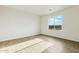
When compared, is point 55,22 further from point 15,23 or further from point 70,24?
point 15,23

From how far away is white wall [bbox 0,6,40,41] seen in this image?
4.80 metres

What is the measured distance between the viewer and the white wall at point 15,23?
15.7 feet

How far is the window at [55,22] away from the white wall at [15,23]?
1.44m

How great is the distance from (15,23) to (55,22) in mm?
3279

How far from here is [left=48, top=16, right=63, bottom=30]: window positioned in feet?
20.1

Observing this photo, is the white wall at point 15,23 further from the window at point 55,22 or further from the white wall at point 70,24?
the white wall at point 70,24

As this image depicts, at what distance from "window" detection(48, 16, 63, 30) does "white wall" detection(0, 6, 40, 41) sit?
4.73ft

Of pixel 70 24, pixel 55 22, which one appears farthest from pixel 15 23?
pixel 70 24

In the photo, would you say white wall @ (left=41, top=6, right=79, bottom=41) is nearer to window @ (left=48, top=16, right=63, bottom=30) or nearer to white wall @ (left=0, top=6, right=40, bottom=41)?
window @ (left=48, top=16, right=63, bottom=30)

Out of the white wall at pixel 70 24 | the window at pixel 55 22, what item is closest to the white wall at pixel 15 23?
the window at pixel 55 22

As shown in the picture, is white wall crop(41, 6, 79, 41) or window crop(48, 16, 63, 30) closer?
white wall crop(41, 6, 79, 41)

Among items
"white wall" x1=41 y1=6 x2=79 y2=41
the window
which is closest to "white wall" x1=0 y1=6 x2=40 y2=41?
the window

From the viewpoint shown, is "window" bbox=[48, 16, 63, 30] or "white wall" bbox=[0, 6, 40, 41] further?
"window" bbox=[48, 16, 63, 30]
